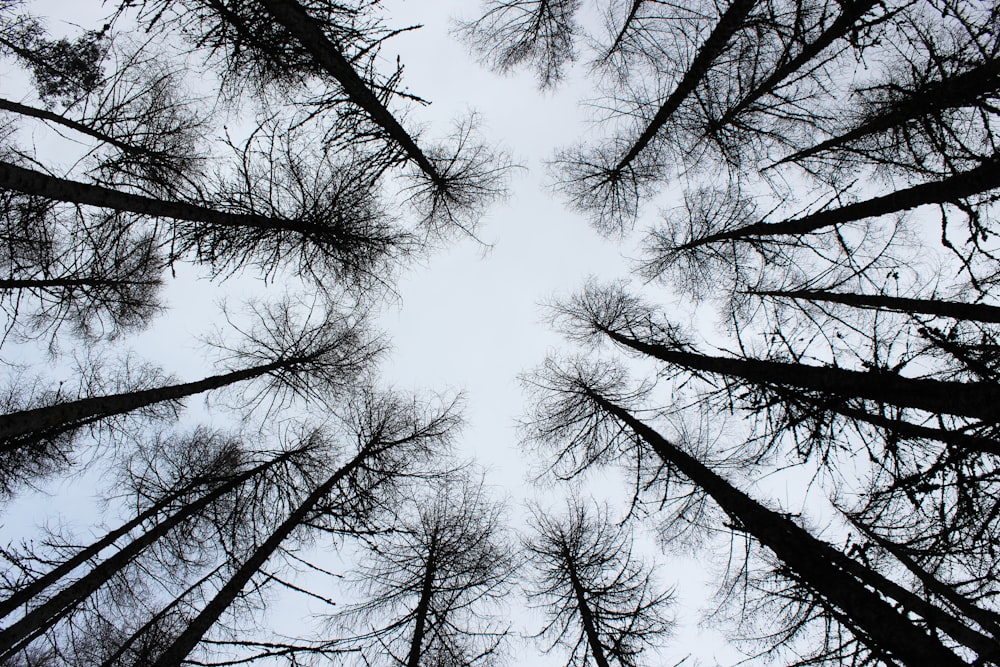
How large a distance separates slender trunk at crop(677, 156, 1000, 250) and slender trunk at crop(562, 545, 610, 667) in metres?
6.87

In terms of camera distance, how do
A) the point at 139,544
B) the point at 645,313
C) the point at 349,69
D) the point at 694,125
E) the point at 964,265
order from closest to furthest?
the point at 964,265 → the point at 349,69 → the point at 139,544 → the point at 694,125 → the point at 645,313

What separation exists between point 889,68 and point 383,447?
1161cm

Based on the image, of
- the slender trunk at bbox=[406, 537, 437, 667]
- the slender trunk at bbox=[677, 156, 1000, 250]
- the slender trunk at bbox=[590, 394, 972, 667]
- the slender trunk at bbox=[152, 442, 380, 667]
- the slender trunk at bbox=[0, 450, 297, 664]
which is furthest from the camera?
the slender trunk at bbox=[406, 537, 437, 667]

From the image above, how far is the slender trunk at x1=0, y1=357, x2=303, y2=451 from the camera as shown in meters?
4.21

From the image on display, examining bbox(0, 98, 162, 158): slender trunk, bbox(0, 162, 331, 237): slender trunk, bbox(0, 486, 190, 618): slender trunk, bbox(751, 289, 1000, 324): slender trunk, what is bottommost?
bbox(0, 486, 190, 618): slender trunk

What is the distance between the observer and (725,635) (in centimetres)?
773

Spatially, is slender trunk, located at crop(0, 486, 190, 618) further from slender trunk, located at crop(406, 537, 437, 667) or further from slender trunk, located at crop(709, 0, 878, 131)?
slender trunk, located at crop(709, 0, 878, 131)

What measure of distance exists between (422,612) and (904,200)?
8.40 metres

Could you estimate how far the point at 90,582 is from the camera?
560 cm

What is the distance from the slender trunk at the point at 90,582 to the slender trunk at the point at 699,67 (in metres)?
9.19

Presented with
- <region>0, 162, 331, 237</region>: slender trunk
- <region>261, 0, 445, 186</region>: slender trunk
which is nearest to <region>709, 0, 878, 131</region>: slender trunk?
<region>261, 0, 445, 186</region>: slender trunk

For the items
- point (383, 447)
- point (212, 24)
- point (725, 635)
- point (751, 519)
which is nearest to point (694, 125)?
point (751, 519)

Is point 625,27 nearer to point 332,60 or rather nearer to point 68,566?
point 332,60

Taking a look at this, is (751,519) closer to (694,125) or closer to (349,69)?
(349,69)
